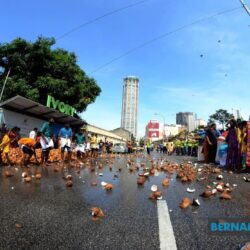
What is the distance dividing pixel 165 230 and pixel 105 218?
0.94 meters

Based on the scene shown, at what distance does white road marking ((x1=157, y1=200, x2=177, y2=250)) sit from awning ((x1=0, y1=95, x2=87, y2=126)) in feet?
50.4

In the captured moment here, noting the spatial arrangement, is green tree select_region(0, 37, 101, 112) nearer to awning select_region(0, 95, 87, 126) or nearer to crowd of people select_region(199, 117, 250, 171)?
awning select_region(0, 95, 87, 126)

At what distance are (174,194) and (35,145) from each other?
877 cm

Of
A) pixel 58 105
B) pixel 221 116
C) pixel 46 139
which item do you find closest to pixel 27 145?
pixel 46 139

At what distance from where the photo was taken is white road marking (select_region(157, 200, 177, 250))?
3.62 metres

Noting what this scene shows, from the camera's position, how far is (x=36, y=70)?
3103cm

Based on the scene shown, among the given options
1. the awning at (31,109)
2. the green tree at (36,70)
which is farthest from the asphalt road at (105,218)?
the green tree at (36,70)

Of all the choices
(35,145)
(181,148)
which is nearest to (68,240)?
(35,145)

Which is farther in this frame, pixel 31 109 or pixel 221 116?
pixel 221 116

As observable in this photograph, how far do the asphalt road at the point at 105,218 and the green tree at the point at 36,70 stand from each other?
22677 millimetres

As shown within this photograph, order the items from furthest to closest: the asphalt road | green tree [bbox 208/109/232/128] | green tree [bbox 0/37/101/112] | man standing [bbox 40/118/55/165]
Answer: green tree [bbox 208/109/232/128] < green tree [bbox 0/37/101/112] < man standing [bbox 40/118/55/165] < the asphalt road

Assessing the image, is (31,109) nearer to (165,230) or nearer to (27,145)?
(27,145)

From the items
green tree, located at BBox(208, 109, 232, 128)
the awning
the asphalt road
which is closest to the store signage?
the awning

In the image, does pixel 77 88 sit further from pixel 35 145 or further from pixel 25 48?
pixel 35 145
